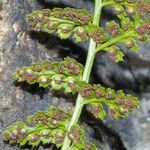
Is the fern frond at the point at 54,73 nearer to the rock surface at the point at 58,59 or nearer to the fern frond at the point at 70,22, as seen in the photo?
the fern frond at the point at 70,22

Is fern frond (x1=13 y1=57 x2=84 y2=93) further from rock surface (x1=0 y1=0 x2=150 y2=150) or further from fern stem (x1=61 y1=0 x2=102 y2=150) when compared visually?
rock surface (x1=0 y1=0 x2=150 y2=150)

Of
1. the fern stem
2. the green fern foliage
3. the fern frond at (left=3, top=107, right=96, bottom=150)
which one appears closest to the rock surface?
the fern frond at (left=3, top=107, right=96, bottom=150)

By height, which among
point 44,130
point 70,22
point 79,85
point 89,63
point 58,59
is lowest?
point 44,130

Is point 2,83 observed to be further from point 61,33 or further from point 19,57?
point 61,33

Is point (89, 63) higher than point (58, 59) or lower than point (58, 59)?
higher

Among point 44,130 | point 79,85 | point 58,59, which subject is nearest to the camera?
point 79,85

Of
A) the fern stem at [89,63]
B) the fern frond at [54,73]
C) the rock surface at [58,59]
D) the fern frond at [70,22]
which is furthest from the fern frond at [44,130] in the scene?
the fern frond at [70,22]

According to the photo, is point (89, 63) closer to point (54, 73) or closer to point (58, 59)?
point (54, 73)

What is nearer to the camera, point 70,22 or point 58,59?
point 70,22

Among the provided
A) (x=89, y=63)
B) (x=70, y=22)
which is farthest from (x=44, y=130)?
(x=70, y=22)
